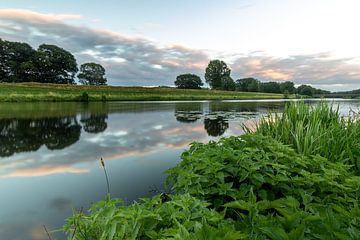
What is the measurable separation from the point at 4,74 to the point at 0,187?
280 ft

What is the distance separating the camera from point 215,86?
97688 millimetres

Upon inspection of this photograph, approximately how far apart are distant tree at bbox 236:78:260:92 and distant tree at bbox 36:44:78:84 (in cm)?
6456

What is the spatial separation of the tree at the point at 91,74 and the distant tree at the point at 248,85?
59402 mm

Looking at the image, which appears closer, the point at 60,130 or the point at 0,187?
the point at 0,187

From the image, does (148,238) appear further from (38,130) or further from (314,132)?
(38,130)

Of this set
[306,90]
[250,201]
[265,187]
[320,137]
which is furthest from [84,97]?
[306,90]

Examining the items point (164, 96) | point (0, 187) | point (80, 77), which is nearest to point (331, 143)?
point (0, 187)

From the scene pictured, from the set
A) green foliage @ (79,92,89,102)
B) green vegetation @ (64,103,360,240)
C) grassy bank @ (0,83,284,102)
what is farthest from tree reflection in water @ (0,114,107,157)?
green foliage @ (79,92,89,102)

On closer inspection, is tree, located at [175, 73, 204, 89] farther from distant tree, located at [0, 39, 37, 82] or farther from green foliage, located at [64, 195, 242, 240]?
green foliage, located at [64, 195, 242, 240]

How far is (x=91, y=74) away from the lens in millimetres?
108750

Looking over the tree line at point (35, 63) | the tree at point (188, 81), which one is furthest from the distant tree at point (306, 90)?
the tree line at point (35, 63)

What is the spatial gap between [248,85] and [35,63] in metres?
80.0

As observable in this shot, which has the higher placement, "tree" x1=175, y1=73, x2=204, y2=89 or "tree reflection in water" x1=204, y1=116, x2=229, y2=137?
"tree" x1=175, y1=73, x2=204, y2=89

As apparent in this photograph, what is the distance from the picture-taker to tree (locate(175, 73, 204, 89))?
107 m
